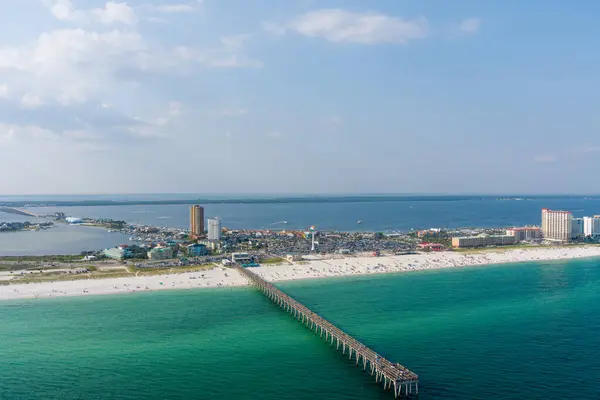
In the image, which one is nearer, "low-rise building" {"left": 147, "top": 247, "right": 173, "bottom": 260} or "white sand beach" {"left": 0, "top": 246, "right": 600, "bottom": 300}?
"white sand beach" {"left": 0, "top": 246, "right": 600, "bottom": 300}

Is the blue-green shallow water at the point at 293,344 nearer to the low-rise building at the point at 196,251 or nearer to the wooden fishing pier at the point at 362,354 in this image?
the wooden fishing pier at the point at 362,354

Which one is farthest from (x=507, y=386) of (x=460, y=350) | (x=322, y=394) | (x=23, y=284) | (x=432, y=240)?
(x=432, y=240)

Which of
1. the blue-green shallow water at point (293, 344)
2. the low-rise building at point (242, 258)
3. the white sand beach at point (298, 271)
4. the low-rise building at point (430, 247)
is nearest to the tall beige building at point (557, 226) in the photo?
the white sand beach at point (298, 271)

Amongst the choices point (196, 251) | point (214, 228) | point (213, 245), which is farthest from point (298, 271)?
point (214, 228)

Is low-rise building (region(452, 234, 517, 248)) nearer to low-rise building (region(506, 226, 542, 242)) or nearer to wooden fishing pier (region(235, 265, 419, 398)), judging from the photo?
low-rise building (region(506, 226, 542, 242))

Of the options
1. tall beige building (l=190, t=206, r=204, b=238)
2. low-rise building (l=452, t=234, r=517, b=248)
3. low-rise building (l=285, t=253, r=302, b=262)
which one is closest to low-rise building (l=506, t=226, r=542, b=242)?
low-rise building (l=452, t=234, r=517, b=248)

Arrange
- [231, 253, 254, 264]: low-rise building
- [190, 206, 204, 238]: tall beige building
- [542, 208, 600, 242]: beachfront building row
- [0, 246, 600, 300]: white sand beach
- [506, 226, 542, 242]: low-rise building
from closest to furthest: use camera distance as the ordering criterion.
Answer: [0, 246, 600, 300]: white sand beach
[231, 253, 254, 264]: low-rise building
[506, 226, 542, 242]: low-rise building
[542, 208, 600, 242]: beachfront building row
[190, 206, 204, 238]: tall beige building

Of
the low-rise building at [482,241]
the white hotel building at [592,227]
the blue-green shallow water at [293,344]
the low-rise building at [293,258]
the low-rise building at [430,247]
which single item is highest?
the white hotel building at [592,227]
